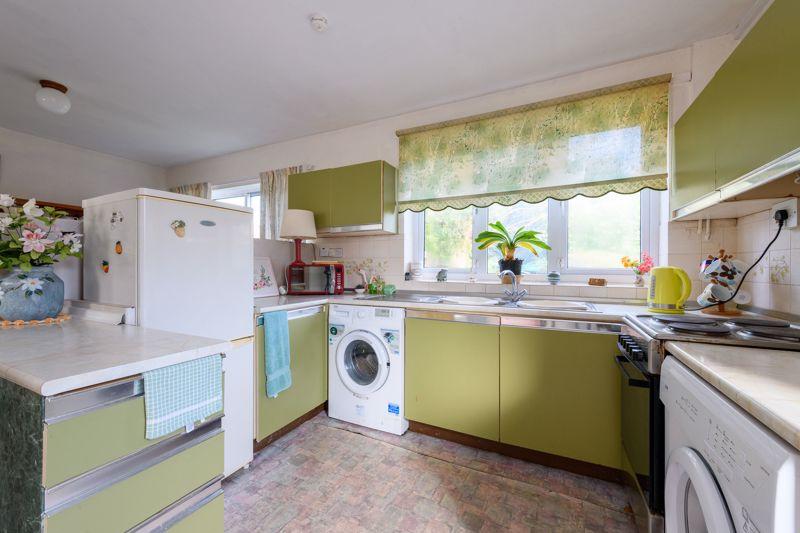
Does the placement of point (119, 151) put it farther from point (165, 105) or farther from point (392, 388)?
point (392, 388)

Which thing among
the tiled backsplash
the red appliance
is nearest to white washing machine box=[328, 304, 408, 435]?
the red appliance

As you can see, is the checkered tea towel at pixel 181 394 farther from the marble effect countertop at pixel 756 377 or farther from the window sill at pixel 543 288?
the window sill at pixel 543 288

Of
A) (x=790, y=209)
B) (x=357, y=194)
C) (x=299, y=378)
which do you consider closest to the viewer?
(x=790, y=209)

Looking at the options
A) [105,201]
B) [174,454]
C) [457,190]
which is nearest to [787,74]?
[457,190]

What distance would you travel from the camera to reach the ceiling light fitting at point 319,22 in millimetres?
1716

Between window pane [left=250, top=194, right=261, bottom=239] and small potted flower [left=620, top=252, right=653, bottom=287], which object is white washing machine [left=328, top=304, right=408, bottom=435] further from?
window pane [left=250, top=194, right=261, bottom=239]

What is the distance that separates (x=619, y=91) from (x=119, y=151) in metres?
5.20

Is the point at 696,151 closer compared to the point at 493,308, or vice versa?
the point at 696,151

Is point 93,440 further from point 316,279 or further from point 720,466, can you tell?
point 316,279

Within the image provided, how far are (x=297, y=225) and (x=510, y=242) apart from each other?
5.74ft

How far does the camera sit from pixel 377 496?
1.63 metres

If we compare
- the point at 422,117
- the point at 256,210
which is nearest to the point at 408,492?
the point at 422,117

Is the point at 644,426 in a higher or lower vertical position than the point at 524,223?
lower

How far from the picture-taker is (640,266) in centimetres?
211
